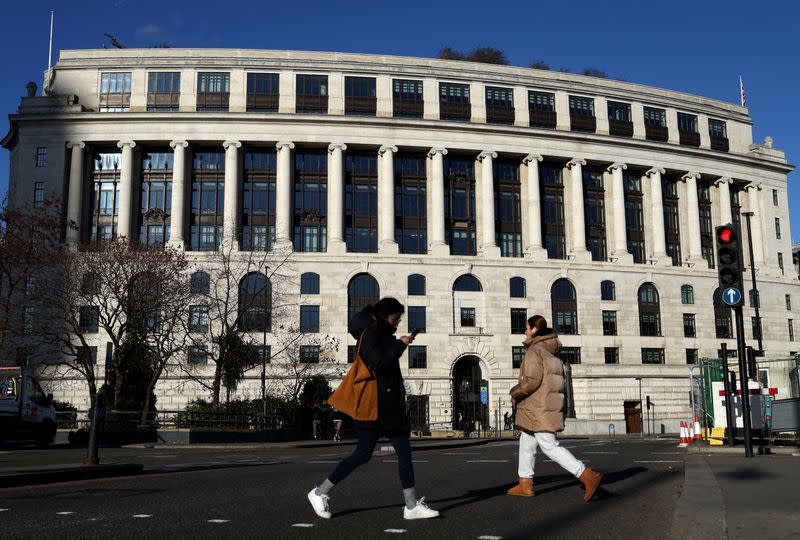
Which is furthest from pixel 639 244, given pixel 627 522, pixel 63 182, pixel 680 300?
pixel 627 522

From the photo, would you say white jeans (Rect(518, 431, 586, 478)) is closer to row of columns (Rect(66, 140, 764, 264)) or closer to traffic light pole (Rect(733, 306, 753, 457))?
traffic light pole (Rect(733, 306, 753, 457))

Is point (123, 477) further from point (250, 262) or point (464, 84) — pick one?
point (464, 84)

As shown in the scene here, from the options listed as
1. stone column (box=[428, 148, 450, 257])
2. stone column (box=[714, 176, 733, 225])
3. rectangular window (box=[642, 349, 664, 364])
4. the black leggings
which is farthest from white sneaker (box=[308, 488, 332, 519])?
stone column (box=[714, 176, 733, 225])

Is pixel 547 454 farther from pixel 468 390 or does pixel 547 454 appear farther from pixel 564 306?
pixel 564 306

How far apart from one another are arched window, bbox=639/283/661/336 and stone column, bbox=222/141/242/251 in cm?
3453

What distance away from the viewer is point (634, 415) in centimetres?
6588

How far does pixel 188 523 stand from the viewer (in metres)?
7.41

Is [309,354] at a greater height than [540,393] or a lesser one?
greater

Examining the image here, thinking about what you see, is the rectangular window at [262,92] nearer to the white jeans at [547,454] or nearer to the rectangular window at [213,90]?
the rectangular window at [213,90]

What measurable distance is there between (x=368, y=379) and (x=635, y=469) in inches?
321

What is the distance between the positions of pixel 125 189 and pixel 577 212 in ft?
124

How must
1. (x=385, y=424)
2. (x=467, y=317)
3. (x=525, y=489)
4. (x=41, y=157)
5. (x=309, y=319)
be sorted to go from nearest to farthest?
(x=385, y=424), (x=525, y=489), (x=309, y=319), (x=467, y=317), (x=41, y=157)

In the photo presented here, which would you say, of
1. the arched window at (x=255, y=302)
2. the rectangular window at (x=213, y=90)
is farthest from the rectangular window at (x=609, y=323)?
the rectangular window at (x=213, y=90)

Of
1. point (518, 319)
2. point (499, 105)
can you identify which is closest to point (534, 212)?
point (518, 319)
